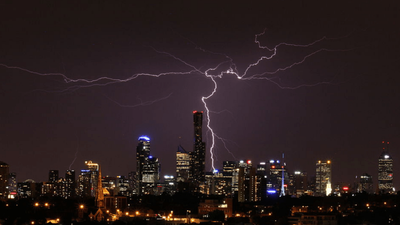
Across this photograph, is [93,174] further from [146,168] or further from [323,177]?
[323,177]

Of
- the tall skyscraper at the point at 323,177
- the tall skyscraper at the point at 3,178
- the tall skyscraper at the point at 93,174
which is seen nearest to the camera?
the tall skyscraper at the point at 3,178

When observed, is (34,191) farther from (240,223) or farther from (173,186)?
(240,223)

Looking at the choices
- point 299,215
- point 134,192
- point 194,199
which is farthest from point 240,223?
point 134,192

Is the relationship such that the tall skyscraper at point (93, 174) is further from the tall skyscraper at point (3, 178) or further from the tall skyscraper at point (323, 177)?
the tall skyscraper at point (323, 177)

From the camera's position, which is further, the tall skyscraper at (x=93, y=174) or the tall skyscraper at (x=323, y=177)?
the tall skyscraper at (x=323, y=177)

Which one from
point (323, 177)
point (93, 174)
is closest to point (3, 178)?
point (93, 174)

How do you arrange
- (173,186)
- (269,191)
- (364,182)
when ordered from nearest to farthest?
(269,191)
(173,186)
(364,182)
